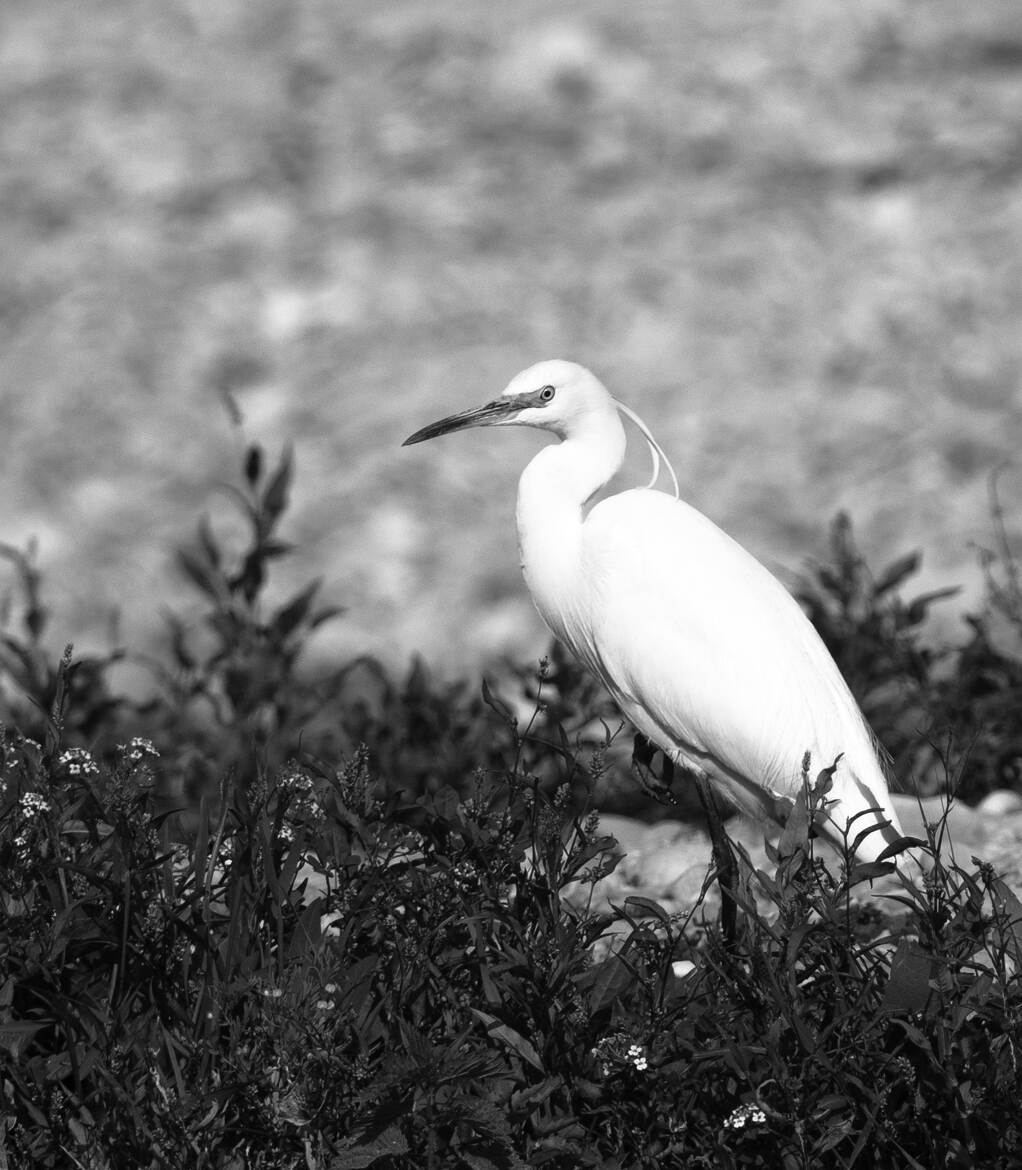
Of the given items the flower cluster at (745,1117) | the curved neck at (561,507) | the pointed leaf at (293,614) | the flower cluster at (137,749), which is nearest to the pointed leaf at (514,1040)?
the flower cluster at (745,1117)

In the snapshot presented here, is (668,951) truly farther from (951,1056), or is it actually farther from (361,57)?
(361,57)

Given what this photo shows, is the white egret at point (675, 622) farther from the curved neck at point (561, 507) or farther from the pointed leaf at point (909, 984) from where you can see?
the pointed leaf at point (909, 984)

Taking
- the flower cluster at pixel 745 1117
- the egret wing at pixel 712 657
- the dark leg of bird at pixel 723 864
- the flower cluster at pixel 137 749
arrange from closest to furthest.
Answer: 1. the flower cluster at pixel 745 1117
2. the flower cluster at pixel 137 749
3. the dark leg of bird at pixel 723 864
4. the egret wing at pixel 712 657

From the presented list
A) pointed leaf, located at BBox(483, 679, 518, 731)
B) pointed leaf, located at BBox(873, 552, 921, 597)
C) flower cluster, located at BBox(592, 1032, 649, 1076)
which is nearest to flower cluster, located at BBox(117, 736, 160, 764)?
pointed leaf, located at BBox(483, 679, 518, 731)

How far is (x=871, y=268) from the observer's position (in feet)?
23.4

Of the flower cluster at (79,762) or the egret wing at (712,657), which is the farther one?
the egret wing at (712,657)

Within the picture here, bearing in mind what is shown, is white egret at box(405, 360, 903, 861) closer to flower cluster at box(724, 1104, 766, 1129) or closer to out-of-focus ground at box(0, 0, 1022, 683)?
flower cluster at box(724, 1104, 766, 1129)

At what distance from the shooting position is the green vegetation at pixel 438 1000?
2.20 metres

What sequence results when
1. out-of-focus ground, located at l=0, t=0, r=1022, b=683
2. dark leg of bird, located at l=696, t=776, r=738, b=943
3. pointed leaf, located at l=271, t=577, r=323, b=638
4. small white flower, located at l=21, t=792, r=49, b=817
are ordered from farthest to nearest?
out-of-focus ground, located at l=0, t=0, r=1022, b=683 < pointed leaf, located at l=271, t=577, r=323, b=638 < dark leg of bird, located at l=696, t=776, r=738, b=943 < small white flower, located at l=21, t=792, r=49, b=817

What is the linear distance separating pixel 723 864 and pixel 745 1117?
96 cm

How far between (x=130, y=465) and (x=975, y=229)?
12.1ft

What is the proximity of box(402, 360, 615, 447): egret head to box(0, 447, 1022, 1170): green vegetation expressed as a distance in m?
1.03

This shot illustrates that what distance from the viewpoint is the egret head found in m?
3.47

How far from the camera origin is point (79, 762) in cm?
251
